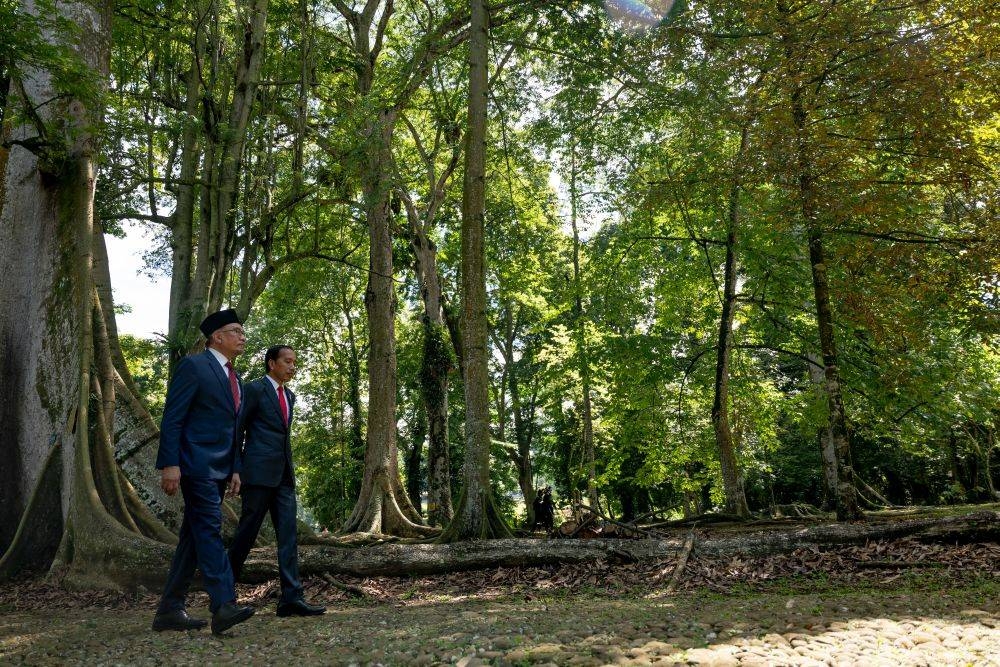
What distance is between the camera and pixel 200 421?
4727 mm

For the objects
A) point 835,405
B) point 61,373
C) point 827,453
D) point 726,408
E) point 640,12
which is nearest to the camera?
point 61,373

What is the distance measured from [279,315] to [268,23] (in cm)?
1257

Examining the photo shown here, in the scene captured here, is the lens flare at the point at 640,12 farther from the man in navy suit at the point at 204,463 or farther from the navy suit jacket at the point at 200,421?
the navy suit jacket at the point at 200,421

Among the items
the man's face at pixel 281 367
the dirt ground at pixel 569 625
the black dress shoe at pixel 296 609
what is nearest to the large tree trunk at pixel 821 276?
the dirt ground at pixel 569 625

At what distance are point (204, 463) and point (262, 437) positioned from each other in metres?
0.60

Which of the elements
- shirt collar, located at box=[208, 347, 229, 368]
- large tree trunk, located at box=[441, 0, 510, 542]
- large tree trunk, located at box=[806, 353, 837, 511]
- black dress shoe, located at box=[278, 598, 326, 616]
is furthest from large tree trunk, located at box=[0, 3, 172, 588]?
large tree trunk, located at box=[806, 353, 837, 511]

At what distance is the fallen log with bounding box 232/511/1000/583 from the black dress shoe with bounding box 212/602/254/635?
8.20 feet

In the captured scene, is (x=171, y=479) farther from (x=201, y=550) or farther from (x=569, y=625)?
(x=569, y=625)

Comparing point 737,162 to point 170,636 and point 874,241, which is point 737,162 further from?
point 170,636

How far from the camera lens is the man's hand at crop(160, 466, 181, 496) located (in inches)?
171

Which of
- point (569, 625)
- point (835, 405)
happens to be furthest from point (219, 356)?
point (835, 405)

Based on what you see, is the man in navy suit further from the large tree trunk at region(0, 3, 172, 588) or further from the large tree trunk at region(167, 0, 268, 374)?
the large tree trunk at region(167, 0, 268, 374)

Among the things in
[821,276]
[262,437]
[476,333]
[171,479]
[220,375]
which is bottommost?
[171,479]

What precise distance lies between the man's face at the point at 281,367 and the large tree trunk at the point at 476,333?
10.3ft
